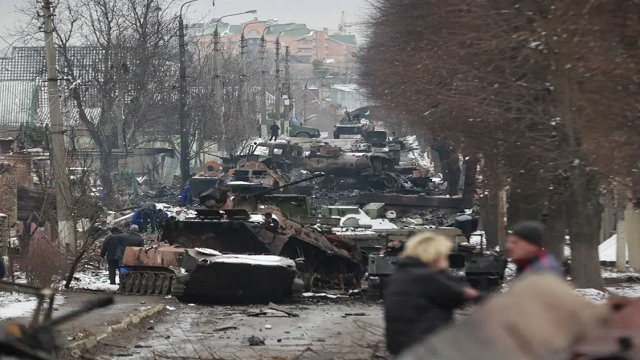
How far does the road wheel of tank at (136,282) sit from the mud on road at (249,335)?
1.91m

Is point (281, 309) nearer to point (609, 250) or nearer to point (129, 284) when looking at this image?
point (129, 284)

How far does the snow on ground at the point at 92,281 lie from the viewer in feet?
83.5

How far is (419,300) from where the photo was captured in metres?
8.48

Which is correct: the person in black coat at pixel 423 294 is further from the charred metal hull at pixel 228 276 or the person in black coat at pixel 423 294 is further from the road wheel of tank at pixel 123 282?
the road wheel of tank at pixel 123 282

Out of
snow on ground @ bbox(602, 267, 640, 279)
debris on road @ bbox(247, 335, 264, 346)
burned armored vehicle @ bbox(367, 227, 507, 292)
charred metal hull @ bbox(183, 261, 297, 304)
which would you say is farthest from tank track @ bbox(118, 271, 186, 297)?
snow on ground @ bbox(602, 267, 640, 279)

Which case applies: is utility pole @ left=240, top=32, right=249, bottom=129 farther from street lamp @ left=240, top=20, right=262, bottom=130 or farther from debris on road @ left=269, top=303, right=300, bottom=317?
debris on road @ left=269, top=303, right=300, bottom=317

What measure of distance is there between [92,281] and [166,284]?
13.6 ft

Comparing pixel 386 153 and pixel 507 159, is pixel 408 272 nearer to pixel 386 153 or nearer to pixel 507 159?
pixel 507 159

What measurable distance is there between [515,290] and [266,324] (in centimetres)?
1196

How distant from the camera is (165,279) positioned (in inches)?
930

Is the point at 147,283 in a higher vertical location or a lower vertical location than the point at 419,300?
lower

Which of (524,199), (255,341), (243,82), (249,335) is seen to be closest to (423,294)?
(255,341)

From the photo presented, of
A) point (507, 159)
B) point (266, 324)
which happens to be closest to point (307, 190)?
point (507, 159)

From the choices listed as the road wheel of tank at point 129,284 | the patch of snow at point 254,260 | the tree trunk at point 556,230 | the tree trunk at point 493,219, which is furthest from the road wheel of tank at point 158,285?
the tree trunk at point 493,219
